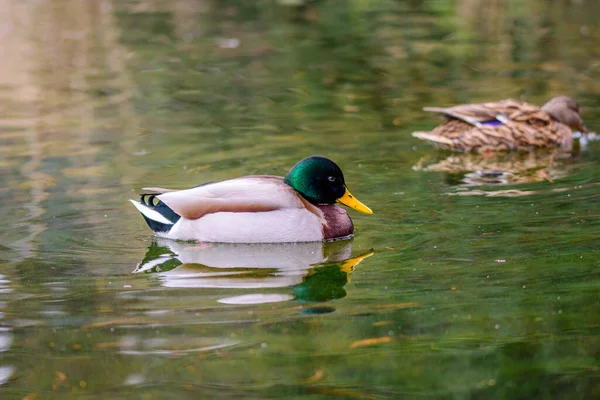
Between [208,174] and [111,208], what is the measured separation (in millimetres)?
1427

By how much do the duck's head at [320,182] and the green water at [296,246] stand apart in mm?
329

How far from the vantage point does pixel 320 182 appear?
25.8 feet

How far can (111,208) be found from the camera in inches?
343

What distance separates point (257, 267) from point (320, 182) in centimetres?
110

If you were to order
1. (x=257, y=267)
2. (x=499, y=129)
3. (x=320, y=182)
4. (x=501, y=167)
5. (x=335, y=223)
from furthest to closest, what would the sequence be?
(x=499, y=129)
(x=501, y=167)
(x=320, y=182)
(x=335, y=223)
(x=257, y=267)

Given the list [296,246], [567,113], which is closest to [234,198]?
[296,246]

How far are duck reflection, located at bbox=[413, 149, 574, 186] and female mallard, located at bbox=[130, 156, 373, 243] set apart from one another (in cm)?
196

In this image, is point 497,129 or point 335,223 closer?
point 335,223

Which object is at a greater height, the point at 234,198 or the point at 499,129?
the point at 234,198

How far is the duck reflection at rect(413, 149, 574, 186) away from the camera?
964 centimetres

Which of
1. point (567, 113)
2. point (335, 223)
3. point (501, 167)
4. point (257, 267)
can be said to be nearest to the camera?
point (257, 267)

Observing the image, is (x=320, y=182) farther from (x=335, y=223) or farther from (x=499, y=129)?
(x=499, y=129)

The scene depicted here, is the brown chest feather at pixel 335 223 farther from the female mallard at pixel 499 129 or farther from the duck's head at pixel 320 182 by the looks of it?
the female mallard at pixel 499 129

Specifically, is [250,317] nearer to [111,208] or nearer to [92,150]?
[111,208]
